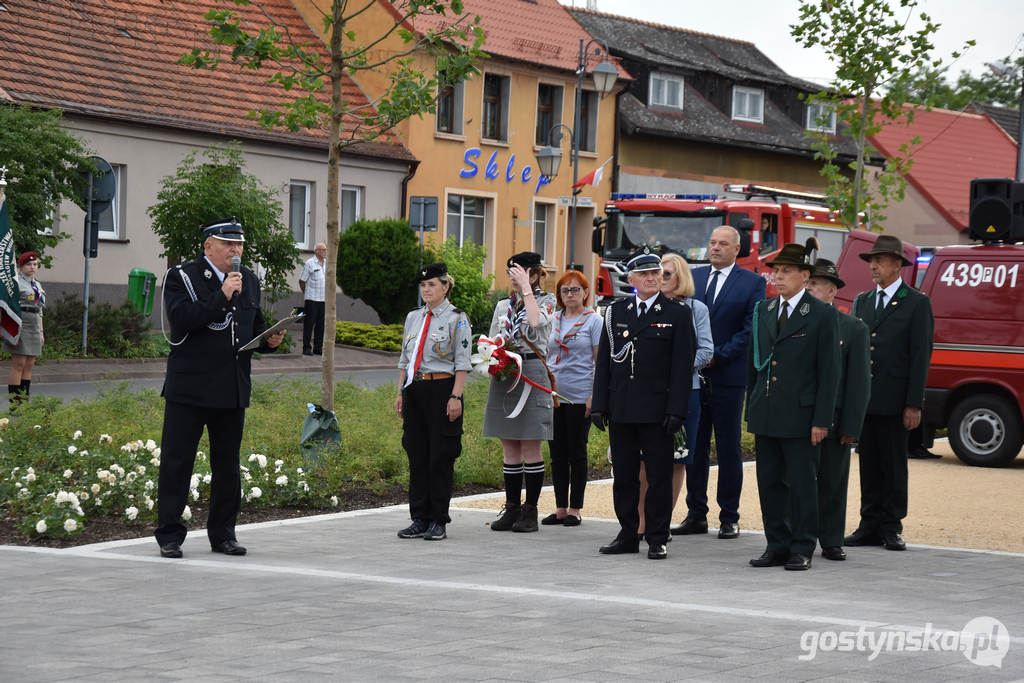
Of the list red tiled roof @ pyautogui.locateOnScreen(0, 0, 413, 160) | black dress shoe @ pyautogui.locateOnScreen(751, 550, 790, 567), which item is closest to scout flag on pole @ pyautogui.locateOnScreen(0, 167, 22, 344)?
black dress shoe @ pyautogui.locateOnScreen(751, 550, 790, 567)

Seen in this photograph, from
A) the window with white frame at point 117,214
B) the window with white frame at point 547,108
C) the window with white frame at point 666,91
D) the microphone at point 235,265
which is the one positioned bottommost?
the microphone at point 235,265

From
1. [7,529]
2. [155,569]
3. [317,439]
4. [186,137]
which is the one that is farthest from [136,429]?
[186,137]

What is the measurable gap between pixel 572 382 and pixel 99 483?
3.36 meters

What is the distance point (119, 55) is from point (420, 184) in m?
9.06

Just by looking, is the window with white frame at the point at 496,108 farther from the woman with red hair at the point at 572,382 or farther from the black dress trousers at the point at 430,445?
the black dress trousers at the point at 430,445

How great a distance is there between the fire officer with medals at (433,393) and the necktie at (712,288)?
1659 millimetres

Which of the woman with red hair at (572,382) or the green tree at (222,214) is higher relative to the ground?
the green tree at (222,214)

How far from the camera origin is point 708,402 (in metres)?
10.5

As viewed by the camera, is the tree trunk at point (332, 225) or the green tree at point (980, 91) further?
the green tree at point (980, 91)

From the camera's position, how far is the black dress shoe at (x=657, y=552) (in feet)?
31.1

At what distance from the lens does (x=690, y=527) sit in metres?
10.7

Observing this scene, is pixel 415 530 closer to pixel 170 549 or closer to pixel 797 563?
pixel 170 549

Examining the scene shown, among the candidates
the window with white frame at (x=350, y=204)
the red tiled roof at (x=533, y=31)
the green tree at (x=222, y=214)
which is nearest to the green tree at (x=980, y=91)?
the red tiled roof at (x=533, y=31)

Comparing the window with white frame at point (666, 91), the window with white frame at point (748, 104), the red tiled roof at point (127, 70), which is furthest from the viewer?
the window with white frame at point (748, 104)
